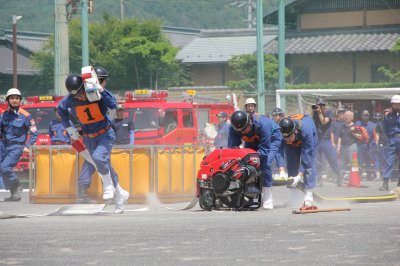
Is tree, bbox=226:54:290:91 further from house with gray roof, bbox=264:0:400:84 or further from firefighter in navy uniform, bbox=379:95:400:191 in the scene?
firefighter in navy uniform, bbox=379:95:400:191

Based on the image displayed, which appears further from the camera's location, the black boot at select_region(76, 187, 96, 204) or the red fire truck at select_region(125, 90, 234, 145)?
the red fire truck at select_region(125, 90, 234, 145)

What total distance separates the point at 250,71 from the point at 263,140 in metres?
37.4

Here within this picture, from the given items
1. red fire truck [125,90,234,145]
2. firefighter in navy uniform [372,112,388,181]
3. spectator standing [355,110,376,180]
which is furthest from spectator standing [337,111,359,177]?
red fire truck [125,90,234,145]

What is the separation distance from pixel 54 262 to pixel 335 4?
42.3 meters

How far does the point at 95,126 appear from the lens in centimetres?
1390

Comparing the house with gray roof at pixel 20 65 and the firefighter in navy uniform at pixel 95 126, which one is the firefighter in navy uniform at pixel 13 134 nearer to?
the firefighter in navy uniform at pixel 95 126

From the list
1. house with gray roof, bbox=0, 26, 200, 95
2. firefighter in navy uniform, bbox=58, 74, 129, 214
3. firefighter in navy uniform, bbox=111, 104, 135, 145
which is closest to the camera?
firefighter in navy uniform, bbox=58, 74, 129, 214

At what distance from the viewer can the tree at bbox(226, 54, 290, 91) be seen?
161 ft

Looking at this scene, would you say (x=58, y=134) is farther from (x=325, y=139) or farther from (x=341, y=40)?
(x=341, y=40)

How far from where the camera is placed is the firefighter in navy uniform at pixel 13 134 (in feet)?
58.4

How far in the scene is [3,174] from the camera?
17.9 metres

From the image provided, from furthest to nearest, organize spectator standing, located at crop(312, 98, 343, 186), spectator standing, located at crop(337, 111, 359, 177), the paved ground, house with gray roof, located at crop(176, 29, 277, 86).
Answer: house with gray roof, located at crop(176, 29, 277, 86) → spectator standing, located at crop(337, 111, 359, 177) → spectator standing, located at crop(312, 98, 343, 186) → the paved ground

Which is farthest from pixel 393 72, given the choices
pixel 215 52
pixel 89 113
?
A: pixel 89 113

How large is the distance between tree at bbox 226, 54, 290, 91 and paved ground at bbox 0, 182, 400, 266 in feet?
119
